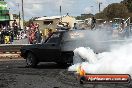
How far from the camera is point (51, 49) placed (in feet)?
53.4

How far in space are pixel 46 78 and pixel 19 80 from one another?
0.86 metres

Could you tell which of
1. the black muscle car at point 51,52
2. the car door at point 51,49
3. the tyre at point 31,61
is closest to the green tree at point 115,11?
the tyre at point 31,61

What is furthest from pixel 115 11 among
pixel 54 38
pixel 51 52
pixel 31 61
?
pixel 51 52

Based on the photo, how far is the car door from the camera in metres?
16.1

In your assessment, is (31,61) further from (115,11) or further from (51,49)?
(115,11)

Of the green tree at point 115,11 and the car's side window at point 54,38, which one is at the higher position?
the green tree at point 115,11

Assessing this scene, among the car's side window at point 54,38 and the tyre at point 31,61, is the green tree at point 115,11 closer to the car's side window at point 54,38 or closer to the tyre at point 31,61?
the tyre at point 31,61

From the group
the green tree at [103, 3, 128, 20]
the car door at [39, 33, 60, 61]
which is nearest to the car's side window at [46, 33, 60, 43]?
the car door at [39, 33, 60, 61]

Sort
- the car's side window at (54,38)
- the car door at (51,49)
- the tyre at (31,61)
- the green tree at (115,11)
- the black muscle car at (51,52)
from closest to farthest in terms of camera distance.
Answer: the black muscle car at (51,52) → the car door at (51,49) → the car's side window at (54,38) → the tyre at (31,61) → the green tree at (115,11)

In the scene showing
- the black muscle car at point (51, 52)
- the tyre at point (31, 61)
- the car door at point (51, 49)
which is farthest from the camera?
the tyre at point (31, 61)

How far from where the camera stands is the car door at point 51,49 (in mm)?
16094

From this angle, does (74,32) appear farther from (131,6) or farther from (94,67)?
(131,6)

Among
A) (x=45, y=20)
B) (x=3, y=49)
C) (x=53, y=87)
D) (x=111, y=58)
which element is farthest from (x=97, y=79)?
(x=45, y=20)

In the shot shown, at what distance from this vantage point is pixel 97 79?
4715mm
